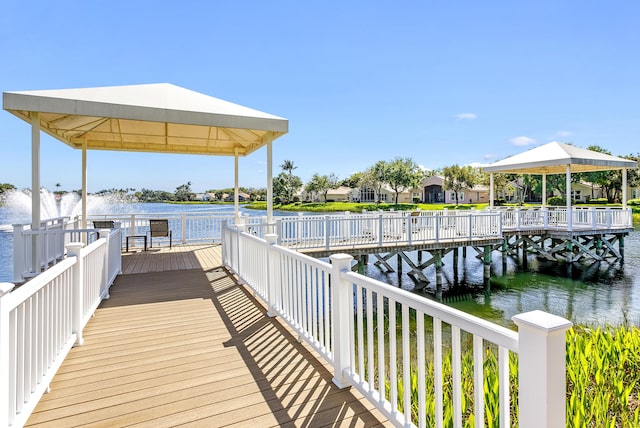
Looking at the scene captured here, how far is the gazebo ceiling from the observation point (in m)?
6.06

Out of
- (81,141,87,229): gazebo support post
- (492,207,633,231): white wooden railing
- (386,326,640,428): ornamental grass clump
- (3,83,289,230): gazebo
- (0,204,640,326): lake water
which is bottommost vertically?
(0,204,640,326): lake water

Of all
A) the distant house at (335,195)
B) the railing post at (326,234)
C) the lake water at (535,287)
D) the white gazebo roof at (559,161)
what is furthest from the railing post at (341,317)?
the distant house at (335,195)

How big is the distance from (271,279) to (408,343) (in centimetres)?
250

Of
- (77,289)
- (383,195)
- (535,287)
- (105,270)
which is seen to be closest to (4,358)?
(77,289)

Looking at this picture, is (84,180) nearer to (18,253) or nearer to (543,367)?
(18,253)

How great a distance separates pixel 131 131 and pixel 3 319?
8042mm

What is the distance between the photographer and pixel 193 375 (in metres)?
3.02

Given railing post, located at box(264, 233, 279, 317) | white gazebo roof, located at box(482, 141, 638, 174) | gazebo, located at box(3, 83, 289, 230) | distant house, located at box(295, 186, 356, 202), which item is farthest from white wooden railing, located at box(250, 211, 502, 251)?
distant house, located at box(295, 186, 356, 202)

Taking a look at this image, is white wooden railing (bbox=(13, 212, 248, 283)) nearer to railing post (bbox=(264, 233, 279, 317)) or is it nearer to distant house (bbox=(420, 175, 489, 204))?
railing post (bbox=(264, 233, 279, 317))

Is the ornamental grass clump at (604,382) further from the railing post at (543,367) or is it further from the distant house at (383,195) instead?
the distant house at (383,195)

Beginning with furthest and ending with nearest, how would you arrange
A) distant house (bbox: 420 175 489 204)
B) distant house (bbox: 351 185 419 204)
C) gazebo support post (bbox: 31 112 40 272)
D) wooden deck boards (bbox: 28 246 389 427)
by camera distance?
distant house (bbox: 351 185 419 204) → distant house (bbox: 420 175 489 204) → gazebo support post (bbox: 31 112 40 272) → wooden deck boards (bbox: 28 246 389 427)

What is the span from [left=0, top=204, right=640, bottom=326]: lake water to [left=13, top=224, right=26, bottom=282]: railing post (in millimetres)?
1129

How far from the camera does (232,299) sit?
5328 millimetres

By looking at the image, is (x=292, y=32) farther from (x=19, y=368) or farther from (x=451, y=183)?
(x=451, y=183)
